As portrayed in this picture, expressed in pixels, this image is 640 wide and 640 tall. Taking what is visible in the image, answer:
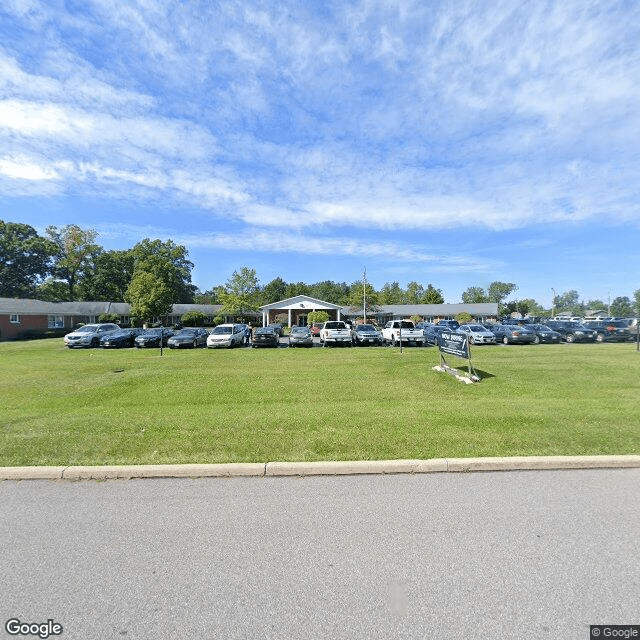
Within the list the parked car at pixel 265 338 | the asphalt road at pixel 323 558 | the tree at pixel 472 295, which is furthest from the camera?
the tree at pixel 472 295

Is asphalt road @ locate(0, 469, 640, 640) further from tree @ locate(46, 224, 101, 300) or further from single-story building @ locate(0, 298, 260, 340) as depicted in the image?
tree @ locate(46, 224, 101, 300)

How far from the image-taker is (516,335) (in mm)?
26781

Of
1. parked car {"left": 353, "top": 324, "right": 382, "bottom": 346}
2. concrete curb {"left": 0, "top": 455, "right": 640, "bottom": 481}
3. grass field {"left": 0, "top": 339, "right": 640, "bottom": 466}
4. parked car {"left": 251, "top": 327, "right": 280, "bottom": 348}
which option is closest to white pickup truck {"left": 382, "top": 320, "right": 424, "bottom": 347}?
parked car {"left": 353, "top": 324, "right": 382, "bottom": 346}

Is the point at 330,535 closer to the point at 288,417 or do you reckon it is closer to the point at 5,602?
the point at 5,602

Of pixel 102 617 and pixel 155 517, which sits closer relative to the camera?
pixel 102 617

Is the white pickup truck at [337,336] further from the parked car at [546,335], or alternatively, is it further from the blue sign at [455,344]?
the parked car at [546,335]

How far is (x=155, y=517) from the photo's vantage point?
3.83 meters

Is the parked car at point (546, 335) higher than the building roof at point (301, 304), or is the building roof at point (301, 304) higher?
the building roof at point (301, 304)

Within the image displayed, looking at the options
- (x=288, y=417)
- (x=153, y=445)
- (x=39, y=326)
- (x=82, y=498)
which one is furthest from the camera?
(x=39, y=326)

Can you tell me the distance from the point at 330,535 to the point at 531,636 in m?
1.65

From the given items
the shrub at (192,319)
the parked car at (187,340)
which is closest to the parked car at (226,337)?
the parked car at (187,340)

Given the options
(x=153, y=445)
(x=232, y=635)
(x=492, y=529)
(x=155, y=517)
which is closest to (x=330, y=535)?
(x=232, y=635)

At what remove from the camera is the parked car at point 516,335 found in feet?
87.9

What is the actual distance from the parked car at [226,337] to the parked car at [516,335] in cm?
1840
